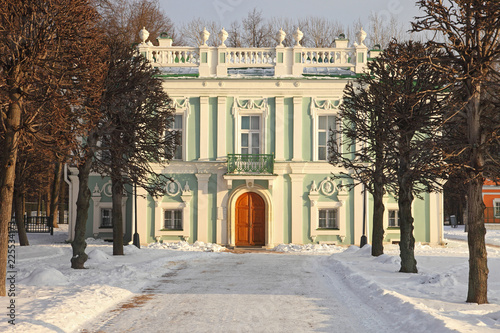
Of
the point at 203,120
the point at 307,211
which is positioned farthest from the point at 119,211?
the point at 307,211

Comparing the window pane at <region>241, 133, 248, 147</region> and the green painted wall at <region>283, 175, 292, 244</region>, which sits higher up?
the window pane at <region>241, 133, 248, 147</region>

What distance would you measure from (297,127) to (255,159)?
8.86ft

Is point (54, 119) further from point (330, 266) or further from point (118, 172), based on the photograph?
point (330, 266)

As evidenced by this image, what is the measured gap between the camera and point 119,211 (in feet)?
74.6

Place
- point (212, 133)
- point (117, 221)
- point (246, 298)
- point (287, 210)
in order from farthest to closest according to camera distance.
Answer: point (212, 133), point (287, 210), point (117, 221), point (246, 298)

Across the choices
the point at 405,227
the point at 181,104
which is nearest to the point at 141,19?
the point at 181,104

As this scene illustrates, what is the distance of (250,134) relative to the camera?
3062 cm

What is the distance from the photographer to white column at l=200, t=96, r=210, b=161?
30.3 m

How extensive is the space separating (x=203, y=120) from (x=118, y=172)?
1165cm

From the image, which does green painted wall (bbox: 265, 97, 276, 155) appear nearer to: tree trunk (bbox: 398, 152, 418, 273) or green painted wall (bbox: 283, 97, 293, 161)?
green painted wall (bbox: 283, 97, 293, 161)

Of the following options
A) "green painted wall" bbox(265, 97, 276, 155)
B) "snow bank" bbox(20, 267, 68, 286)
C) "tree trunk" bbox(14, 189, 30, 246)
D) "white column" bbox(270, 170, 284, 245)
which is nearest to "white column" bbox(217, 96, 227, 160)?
"green painted wall" bbox(265, 97, 276, 155)

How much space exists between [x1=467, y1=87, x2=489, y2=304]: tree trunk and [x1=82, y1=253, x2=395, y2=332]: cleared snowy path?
7.12 ft

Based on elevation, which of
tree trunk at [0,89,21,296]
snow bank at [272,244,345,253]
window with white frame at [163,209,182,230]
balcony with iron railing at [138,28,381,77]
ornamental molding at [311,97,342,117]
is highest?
balcony with iron railing at [138,28,381,77]

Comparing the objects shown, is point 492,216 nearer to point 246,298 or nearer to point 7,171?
point 246,298
